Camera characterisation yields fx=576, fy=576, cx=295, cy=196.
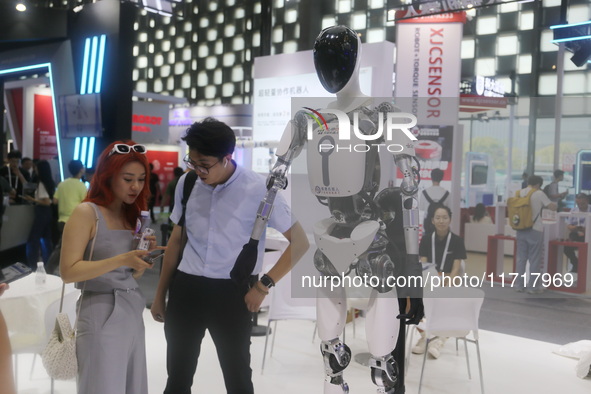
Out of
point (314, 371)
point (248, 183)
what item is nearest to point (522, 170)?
point (314, 371)

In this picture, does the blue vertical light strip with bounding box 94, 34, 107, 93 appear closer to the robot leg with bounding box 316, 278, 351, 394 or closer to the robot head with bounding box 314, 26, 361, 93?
the robot head with bounding box 314, 26, 361, 93

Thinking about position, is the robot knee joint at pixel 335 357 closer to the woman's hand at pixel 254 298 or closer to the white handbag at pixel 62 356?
the woman's hand at pixel 254 298

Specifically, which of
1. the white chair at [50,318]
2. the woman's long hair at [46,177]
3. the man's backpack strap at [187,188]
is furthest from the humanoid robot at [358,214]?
the woman's long hair at [46,177]

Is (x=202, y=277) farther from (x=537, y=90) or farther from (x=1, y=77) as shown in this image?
(x=537, y=90)

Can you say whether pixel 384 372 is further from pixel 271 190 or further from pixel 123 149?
pixel 123 149

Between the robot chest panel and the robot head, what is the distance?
23 cm

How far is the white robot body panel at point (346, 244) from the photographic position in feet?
7.72

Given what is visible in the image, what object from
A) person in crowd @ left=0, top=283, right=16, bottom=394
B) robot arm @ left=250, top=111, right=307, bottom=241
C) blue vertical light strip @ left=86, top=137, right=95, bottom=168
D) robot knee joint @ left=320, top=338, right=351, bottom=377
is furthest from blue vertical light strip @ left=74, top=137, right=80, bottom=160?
person in crowd @ left=0, top=283, right=16, bottom=394

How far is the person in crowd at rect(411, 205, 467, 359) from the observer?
419cm

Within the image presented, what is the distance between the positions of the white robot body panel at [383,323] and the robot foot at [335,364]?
0.42ft

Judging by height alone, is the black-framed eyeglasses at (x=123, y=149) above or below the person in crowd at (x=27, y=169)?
above

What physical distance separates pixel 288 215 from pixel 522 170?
2589 millimetres

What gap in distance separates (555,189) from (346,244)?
240 cm

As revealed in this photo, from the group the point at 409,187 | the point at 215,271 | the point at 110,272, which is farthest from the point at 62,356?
the point at 409,187
